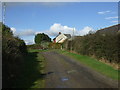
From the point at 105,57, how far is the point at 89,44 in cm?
531

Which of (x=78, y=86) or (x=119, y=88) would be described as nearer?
(x=119, y=88)

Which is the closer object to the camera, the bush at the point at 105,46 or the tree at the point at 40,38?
the bush at the point at 105,46

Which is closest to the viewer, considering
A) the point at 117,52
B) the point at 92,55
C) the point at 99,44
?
the point at 117,52

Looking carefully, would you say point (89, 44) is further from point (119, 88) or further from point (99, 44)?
point (119, 88)

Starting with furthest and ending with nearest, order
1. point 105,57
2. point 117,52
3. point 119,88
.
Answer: point 105,57 → point 117,52 → point 119,88

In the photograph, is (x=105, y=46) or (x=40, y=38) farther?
(x=40, y=38)

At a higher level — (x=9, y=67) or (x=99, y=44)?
(x=99, y=44)

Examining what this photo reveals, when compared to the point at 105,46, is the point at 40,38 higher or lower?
higher

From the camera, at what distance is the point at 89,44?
21.7 meters

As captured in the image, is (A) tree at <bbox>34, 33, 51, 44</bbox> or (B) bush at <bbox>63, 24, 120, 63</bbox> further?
(A) tree at <bbox>34, 33, 51, 44</bbox>

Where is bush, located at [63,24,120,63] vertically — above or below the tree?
below

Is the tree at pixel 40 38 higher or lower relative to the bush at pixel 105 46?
higher

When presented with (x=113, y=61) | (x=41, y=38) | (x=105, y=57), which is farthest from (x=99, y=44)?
(x=41, y=38)

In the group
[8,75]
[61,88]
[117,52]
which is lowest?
[61,88]
